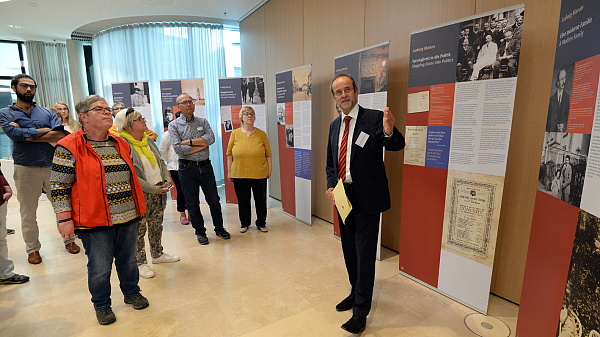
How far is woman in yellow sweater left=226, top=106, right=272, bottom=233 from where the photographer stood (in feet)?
12.9

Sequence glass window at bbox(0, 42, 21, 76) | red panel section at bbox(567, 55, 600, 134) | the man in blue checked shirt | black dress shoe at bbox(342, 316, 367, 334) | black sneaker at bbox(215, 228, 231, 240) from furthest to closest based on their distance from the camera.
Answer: glass window at bbox(0, 42, 21, 76), black sneaker at bbox(215, 228, 231, 240), the man in blue checked shirt, black dress shoe at bbox(342, 316, 367, 334), red panel section at bbox(567, 55, 600, 134)

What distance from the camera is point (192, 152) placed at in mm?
3531

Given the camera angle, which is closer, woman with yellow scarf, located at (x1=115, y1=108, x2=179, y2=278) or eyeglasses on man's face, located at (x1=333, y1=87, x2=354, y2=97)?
eyeglasses on man's face, located at (x1=333, y1=87, x2=354, y2=97)

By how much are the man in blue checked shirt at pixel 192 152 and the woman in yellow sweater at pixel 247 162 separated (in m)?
0.37

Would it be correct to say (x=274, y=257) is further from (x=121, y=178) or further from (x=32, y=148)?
(x=32, y=148)

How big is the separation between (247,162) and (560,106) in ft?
10.4

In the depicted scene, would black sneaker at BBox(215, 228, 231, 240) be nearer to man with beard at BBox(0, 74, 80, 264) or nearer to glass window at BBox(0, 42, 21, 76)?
man with beard at BBox(0, 74, 80, 264)

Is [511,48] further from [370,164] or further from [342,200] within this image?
[342,200]

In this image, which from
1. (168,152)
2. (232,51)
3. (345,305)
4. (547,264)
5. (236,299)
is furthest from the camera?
(232,51)

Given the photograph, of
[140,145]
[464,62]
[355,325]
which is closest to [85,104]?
[140,145]

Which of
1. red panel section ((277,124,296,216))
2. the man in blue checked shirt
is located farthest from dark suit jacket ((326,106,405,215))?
red panel section ((277,124,296,216))

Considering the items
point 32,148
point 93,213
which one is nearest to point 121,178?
point 93,213

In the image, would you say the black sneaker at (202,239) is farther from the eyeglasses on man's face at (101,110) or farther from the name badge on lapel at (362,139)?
the name badge on lapel at (362,139)

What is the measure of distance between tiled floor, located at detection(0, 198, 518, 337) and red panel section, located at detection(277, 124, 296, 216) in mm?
1087
